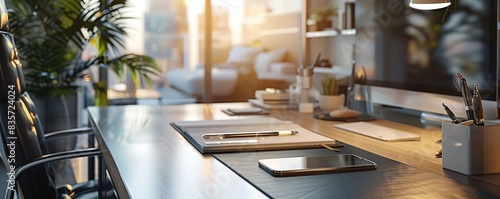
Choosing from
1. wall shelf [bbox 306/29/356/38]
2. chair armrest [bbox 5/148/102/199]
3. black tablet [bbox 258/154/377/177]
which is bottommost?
chair armrest [bbox 5/148/102/199]

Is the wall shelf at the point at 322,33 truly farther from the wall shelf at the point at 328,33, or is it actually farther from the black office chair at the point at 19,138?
the black office chair at the point at 19,138

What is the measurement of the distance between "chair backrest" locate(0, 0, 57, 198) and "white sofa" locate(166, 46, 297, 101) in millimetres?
2940

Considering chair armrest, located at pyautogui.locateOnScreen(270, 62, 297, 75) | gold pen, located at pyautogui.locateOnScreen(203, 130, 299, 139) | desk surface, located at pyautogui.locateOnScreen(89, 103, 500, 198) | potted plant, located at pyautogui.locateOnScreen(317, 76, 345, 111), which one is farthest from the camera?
chair armrest, located at pyautogui.locateOnScreen(270, 62, 297, 75)

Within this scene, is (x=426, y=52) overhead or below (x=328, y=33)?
below

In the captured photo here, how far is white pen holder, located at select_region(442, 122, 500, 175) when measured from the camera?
1018 mm

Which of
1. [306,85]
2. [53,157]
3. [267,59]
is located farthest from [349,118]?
[267,59]

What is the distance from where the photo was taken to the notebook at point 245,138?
49.7 inches

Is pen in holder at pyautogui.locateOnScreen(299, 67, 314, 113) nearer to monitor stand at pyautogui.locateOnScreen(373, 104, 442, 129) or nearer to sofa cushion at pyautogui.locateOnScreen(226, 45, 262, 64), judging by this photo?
monitor stand at pyautogui.locateOnScreen(373, 104, 442, 129)

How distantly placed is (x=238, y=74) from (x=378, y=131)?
3146 mm

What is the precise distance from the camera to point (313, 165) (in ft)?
3.48

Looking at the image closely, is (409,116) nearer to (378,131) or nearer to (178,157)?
(378,131)

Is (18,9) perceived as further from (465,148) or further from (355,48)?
(465,148)

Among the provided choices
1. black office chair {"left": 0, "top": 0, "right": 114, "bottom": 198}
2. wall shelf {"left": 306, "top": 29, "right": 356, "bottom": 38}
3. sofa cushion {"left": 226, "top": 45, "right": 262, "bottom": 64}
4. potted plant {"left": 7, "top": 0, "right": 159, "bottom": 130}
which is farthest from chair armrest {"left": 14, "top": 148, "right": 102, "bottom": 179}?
sofa cushion {"left": 226, "top": 45, "right": 262, "bottom": 64}

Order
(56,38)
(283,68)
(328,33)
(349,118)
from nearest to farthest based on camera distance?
(349,118), (56,38), (328,33), (283,68)
